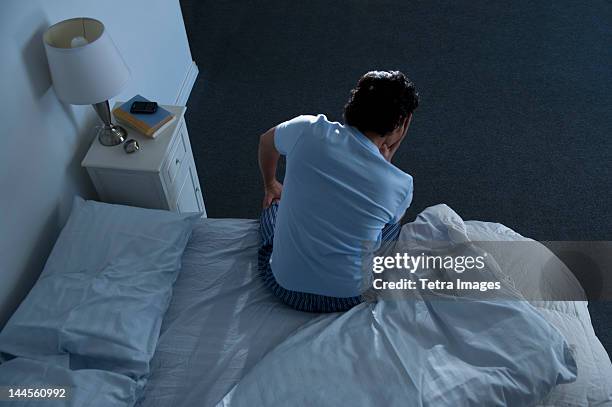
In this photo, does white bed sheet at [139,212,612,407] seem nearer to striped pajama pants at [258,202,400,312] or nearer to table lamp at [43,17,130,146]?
striped pajama pants at [258,202,400,312]

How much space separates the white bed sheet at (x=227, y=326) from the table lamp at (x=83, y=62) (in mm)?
534

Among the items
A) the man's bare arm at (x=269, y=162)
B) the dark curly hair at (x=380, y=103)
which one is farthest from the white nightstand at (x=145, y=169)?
the dark curly hair at (x=380, y=103)

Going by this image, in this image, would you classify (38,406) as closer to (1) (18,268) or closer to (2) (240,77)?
(1) (18,268)

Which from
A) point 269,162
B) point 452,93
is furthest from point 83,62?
point 452,93

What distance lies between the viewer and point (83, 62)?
1.67 m

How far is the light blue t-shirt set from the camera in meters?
1.45

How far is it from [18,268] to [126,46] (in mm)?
988

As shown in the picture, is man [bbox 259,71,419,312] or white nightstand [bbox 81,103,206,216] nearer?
man [bbox 259,71,419,312]

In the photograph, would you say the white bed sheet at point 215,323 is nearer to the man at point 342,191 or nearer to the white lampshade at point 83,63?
the man at point 342,191

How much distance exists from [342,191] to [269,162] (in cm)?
56

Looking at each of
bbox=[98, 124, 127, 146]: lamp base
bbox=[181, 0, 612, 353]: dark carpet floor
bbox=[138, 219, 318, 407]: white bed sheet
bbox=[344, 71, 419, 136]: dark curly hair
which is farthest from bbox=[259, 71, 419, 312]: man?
bbox=[181, 0, 612, 353]: dark carpet floor

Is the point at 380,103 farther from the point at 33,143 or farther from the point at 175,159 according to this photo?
the point at 33,143

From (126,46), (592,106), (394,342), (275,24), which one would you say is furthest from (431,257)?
(275,24)

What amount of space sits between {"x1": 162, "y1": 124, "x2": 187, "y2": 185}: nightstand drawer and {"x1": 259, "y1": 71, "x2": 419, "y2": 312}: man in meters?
0.50
